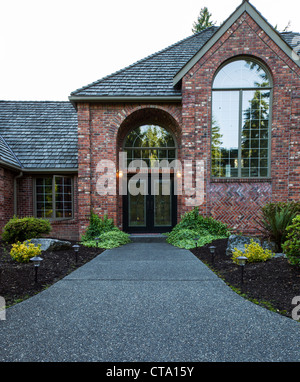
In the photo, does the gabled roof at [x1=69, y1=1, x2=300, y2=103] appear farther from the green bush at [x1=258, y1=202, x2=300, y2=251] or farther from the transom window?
the green bush at [x1=258, y1=202, x2=300, y2=251]

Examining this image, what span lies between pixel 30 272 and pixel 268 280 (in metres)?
4.47

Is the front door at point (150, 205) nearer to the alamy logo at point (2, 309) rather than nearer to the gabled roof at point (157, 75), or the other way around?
the gabled roof at point (157, 75)

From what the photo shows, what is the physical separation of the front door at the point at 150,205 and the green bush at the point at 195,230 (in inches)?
51.2

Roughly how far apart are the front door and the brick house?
0.04 metres

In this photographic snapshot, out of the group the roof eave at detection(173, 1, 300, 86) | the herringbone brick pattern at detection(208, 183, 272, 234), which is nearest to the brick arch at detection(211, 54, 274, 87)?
the roof eave at detection(173, 1, 300, 86)

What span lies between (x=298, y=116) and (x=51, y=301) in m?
9.28

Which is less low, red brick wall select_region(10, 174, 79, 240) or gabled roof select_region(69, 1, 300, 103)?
gabled roof select_region(69, 1, 300, 103)

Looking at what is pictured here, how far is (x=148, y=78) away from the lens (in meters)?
9.46

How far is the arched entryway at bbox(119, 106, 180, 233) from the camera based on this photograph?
32.1 feet

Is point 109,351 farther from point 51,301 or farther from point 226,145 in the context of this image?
point 226,145

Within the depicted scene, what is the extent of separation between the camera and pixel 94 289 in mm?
3996

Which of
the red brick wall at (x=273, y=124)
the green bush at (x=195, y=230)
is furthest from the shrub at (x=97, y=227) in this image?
the red brick wall at (x=273, y=124)

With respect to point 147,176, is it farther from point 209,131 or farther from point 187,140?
point 209,131
